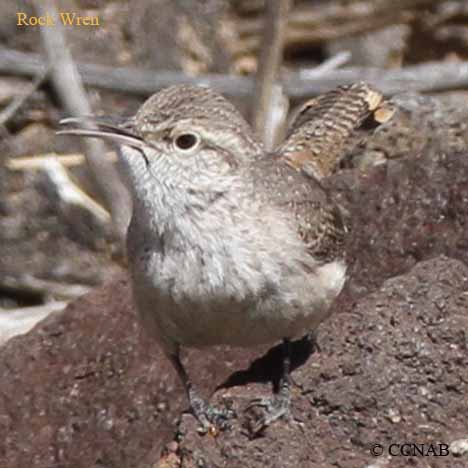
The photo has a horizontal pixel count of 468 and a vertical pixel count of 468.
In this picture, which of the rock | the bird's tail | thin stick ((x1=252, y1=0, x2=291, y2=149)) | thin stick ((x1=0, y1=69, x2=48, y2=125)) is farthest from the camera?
thin stick ((x1=0, y1=69, x2=48, y2=125))

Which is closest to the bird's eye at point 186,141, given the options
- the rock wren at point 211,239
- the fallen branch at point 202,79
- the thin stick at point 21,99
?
the rock wren at point 211,239

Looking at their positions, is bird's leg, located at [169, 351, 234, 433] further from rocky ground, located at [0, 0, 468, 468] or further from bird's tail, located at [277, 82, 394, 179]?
bird's tail, located at [277, 82, 394, 179]

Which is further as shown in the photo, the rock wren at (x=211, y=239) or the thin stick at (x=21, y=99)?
the thin stick at (x=21, y=99)

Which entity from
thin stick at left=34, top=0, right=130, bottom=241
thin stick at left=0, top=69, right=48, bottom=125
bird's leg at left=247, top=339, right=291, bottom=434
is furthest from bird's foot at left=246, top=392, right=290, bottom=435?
thin stick at left=0, top=69, right=48, bottom=125

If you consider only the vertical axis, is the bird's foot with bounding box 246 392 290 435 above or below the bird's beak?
below

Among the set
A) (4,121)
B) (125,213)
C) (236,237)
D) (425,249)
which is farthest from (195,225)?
(4,121)

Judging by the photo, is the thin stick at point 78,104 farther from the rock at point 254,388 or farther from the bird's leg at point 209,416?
the bird's leg at point 209,416

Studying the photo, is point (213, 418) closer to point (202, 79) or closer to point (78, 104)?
point (78, 104)
